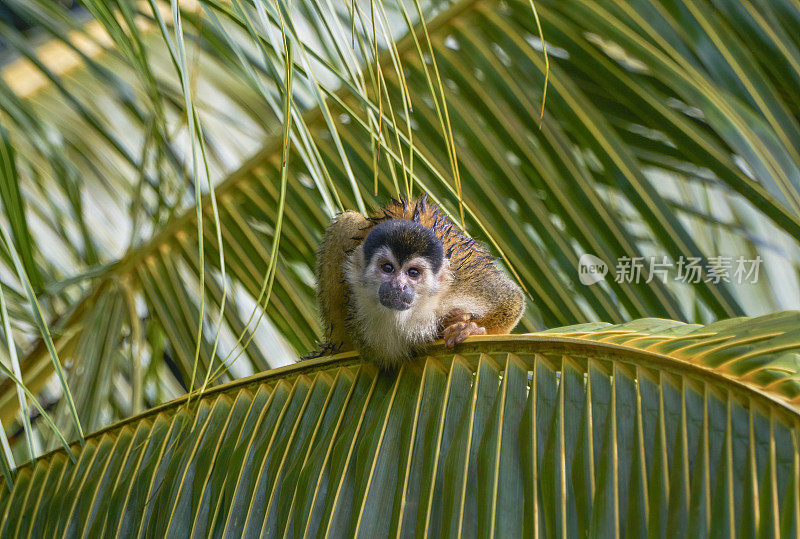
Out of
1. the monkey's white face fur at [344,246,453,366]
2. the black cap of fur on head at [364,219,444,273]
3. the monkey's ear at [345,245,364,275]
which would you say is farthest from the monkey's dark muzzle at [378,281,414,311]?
the monkey's ear at [345,245,364,275]

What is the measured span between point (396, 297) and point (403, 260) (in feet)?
A: 0.48

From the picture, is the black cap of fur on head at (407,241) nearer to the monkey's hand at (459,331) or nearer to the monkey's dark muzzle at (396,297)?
the monkey's dark muzzle at (396,297)

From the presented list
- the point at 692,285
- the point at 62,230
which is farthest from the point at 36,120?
the point at 692,285

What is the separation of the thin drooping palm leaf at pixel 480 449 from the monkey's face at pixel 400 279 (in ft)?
1.04

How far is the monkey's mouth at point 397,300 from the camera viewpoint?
2.41m

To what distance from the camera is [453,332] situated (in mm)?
2150

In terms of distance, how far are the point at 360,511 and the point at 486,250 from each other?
5.28ft

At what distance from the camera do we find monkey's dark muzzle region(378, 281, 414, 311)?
241 centimetres

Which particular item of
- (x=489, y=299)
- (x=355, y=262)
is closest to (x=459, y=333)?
(x=489, y=299)

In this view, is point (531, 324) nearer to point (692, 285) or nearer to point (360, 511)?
point (692, 285)

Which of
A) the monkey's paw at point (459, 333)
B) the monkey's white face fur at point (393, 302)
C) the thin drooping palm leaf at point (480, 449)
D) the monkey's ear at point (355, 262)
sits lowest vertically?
the thin drooping palm leaf at point (480, 449)

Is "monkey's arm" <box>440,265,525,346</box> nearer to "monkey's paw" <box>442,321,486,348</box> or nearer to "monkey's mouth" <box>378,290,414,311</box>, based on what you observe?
"monkey's mouth" <box>378,290,414,311</box>

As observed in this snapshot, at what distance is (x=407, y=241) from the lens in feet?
8.25

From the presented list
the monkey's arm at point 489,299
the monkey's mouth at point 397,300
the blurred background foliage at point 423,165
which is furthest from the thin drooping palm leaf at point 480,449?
the monkey's arm at point 489,299
